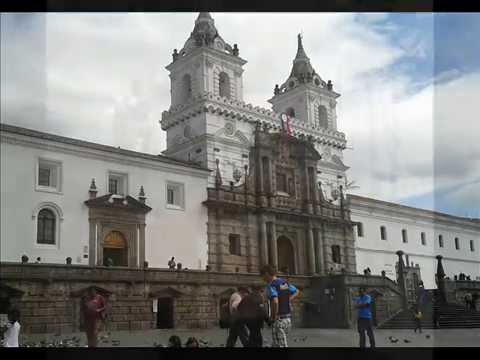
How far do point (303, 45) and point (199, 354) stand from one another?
6150 millimetres

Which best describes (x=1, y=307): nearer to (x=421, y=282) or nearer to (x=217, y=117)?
(x=217, y=117)

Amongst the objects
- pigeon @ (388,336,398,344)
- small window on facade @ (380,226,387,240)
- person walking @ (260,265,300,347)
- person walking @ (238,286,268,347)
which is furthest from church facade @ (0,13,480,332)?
person walking @ (260,265,300,347)

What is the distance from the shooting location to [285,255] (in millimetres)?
15852

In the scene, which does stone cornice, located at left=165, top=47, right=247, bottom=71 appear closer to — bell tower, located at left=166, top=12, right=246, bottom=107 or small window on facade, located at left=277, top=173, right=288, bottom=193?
bell tower, located at left=166, top=12, right=246, bottom=107

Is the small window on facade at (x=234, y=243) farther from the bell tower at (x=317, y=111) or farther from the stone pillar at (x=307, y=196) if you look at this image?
the bell tower at (x=317, y=111)

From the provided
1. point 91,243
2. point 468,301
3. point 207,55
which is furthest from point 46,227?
point 468,301

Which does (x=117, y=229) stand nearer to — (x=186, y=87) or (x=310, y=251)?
(x=186, y=87)

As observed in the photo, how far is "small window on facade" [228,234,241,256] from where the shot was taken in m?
14.4

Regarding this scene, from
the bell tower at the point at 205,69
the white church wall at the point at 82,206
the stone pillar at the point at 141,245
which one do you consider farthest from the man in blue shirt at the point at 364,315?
the bell tower at the point at 205,69

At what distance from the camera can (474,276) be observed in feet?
44.1

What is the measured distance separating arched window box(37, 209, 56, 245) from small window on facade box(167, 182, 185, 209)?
2557mm

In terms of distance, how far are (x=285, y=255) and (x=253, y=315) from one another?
8018 millimetres

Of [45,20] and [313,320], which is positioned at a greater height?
[45,20]

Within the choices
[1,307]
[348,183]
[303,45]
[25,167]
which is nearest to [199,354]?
[1,307]
